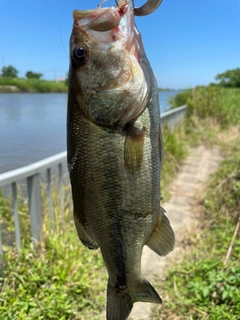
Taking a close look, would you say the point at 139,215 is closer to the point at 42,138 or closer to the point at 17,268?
the point at 17,268

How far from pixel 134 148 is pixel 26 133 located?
6225 mm

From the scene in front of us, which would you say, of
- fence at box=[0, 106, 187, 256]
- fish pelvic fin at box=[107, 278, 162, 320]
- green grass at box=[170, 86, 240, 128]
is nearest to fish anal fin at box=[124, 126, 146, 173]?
fish pelvic fin at box=[107, 278, 162, 320]

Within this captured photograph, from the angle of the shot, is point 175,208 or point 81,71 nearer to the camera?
point 81,71

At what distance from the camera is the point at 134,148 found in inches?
48.6

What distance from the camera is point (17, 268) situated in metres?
2.98

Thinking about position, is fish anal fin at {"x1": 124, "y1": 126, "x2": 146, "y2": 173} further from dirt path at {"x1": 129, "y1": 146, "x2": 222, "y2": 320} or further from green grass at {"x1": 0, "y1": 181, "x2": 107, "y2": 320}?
dirt path at {"x1": 129, "y1": 146, "x2": 222, "y2": 320}

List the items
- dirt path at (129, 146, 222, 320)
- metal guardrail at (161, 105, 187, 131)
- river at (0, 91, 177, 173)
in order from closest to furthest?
dirt path at (129, 146, 222, 320)
river at (0, 91, 177, 173)
metal guardrail at (161, 105, 187, 131)

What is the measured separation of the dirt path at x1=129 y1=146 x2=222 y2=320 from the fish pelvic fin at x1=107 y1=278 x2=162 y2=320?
5.27 feet

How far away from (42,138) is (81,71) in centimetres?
654

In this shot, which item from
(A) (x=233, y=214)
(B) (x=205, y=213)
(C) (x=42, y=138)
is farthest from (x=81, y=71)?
(C) (x=42, y=138)

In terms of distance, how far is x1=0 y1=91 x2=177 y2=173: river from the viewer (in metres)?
4.60

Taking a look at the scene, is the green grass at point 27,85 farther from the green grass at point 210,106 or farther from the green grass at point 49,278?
the green grass at point 210,106

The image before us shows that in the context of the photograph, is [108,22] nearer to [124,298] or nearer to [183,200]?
[124,298]

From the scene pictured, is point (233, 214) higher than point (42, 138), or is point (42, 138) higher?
point (42, 138)
